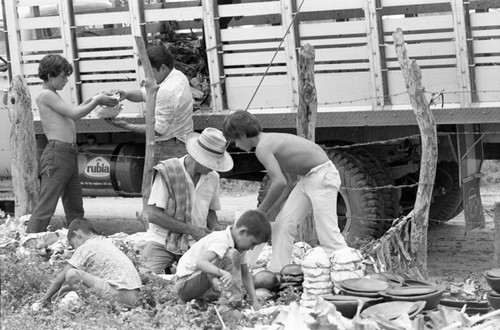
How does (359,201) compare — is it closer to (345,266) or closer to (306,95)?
(306,95)

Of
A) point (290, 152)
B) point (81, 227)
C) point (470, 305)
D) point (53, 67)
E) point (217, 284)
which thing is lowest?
point (470, 305)

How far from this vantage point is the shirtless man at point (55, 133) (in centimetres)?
1026

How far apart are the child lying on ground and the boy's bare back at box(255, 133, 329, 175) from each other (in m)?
1.44

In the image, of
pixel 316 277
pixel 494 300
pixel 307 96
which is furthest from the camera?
pixel 307 96

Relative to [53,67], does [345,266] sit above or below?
below

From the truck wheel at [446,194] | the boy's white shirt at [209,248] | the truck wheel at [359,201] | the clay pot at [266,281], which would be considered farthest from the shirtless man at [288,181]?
the truck wheel at [446,194]

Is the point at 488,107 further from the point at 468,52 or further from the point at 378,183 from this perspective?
the point at 378,183

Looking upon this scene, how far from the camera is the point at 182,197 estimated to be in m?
8.43

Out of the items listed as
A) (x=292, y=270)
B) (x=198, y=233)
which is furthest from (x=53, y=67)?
(x=292, y=270)

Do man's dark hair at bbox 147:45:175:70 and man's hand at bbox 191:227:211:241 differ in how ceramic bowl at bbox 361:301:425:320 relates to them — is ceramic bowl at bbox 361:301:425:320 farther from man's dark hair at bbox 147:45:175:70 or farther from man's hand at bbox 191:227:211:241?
man's dark hair at bbox 147:45:175:70

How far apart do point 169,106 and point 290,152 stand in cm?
220

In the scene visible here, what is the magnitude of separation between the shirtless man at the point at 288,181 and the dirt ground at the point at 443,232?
0.52 metres

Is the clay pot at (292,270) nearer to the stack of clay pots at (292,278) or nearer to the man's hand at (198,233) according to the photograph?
the stack of clay pots at (292,278)

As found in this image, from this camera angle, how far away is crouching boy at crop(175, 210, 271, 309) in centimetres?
700
